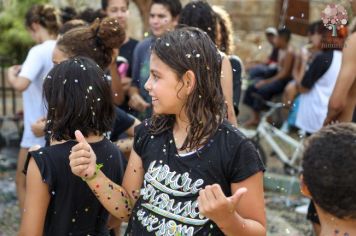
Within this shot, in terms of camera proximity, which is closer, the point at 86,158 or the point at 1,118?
the point at 86,158

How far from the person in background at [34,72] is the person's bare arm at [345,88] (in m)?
1.75

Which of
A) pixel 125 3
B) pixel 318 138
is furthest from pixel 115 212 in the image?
pixel 125 3

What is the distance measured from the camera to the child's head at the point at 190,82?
7.55ft

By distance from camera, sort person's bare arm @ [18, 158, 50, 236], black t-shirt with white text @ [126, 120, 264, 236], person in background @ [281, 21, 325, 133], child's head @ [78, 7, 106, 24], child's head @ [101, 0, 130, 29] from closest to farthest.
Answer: black t-shirt with white text @ [126, 120, 264, 236]
person's bare arm @ [18, 158, 50, 236]
child's head @ [101, 0, 130, 29]
child's head @ [78, 7, 106, 24]
person in background @ [281, 21, 325, 133]

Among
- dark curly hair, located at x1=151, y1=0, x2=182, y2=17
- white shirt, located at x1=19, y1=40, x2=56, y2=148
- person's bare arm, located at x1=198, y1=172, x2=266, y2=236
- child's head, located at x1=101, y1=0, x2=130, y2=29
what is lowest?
white shirt, located at x1=19, y1=40, x2=56, y2=148

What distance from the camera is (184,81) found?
2311mm

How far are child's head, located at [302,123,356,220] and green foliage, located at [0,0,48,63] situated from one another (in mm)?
8028

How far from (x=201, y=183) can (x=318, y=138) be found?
0.45 m

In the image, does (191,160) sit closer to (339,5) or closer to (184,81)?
(184,81)

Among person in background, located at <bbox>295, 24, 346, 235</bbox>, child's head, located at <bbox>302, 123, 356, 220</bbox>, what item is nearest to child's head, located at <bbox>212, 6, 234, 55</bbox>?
person in background, located at <bbox>295, 24, 346, 235</bbox>

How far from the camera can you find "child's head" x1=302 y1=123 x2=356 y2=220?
1.90 m

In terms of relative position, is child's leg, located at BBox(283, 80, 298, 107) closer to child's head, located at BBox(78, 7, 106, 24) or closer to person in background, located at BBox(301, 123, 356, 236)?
child's head, located at BBox(78, 7, 106, 24)

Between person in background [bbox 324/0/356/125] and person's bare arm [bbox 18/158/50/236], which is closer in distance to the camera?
person's bare arm [bbox 18/158/50/236]

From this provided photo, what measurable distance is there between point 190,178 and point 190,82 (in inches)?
12.7
